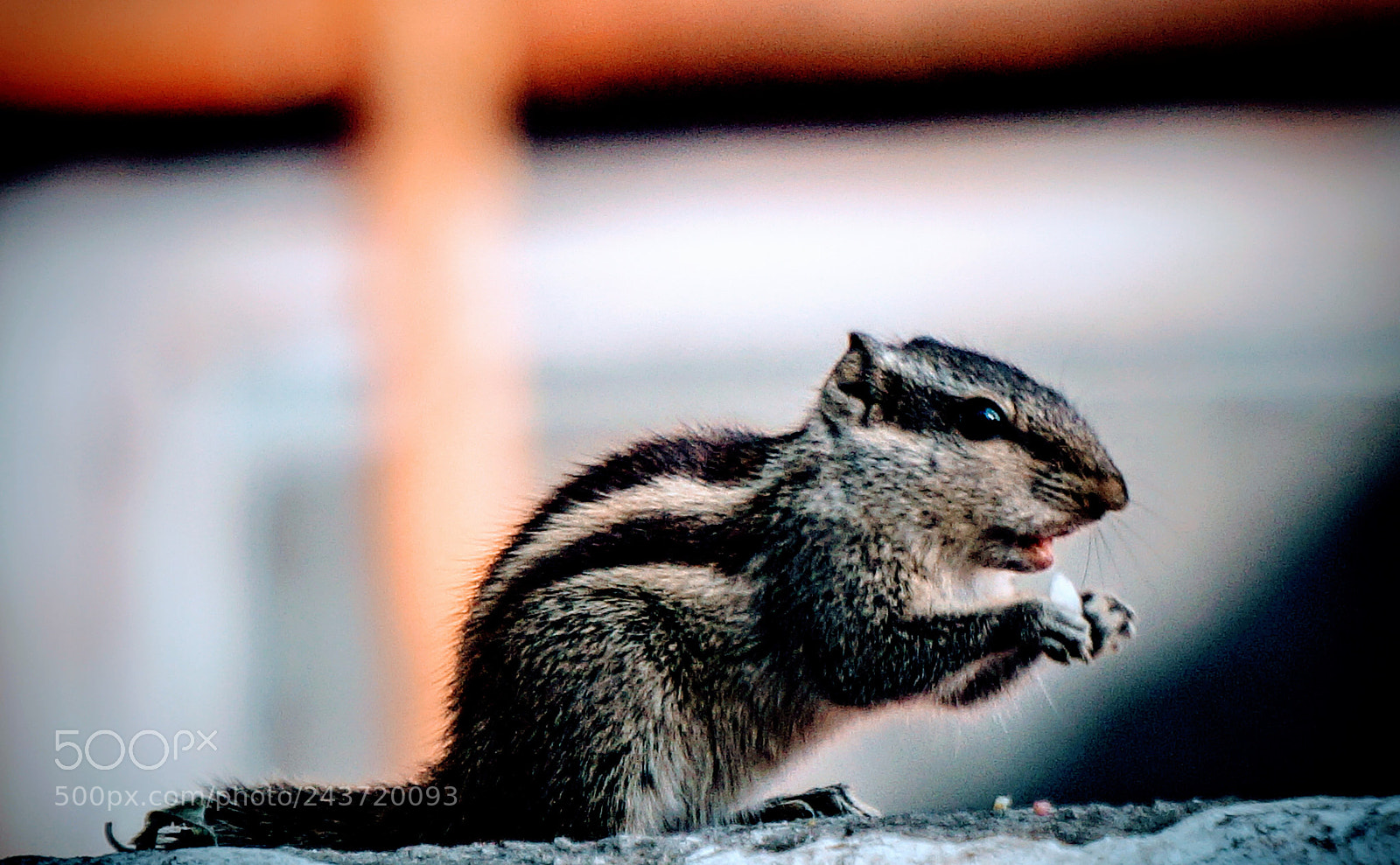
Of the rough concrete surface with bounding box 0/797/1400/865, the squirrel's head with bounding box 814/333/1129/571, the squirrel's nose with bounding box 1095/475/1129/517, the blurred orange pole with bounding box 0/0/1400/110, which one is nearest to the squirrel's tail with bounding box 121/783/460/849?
the rough concrete surface with bounding box 0/797/1400/865

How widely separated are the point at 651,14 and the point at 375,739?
72.7 inches

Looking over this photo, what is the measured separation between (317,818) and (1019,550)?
1256 mm

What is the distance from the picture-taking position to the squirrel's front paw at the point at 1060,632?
1779 millimetres

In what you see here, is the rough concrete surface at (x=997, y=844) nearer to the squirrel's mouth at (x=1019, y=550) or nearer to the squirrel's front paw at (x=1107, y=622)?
the squirrel's front paw at (x=1107, y=622)

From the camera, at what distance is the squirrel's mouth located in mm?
1896

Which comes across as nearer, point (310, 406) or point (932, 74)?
point (932, 74)

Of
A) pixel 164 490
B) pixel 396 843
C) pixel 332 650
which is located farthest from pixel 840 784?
pixel 164 490

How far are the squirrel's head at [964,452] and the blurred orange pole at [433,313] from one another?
1.01 metres

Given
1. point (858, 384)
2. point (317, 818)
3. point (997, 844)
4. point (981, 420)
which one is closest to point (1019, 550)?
point (981, 420)

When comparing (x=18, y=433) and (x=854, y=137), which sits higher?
(x=854, y=137)

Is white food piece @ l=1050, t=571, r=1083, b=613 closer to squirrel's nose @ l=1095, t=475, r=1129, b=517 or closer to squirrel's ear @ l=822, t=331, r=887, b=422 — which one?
squirrel's nose @ l=1095, t=475, r=1129, b=517

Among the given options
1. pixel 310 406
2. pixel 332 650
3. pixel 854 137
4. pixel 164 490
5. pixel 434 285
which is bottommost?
pixel 332 650

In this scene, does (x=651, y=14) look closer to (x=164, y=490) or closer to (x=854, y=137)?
(x=854, y=137)

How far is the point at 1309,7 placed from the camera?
2.56 m
